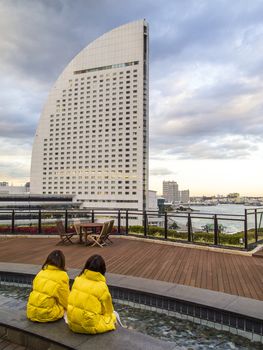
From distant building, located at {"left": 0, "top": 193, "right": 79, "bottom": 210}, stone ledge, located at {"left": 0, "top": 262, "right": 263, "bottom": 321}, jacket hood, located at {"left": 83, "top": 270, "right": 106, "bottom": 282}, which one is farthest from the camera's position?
distant building, located at {"left": 0, "top": 193, "right": 79, "bottom": 210}

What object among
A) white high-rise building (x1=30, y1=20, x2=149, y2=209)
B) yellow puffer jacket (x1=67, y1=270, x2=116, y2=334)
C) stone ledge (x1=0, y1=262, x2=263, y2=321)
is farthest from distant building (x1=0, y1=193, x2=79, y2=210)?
yellow puffer jacket (x1=67, y1=270, x2=116, y2=334)

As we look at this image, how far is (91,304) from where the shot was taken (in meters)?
3.23

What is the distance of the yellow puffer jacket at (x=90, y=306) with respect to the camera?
324 centimetres

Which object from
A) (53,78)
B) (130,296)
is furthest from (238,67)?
(53,78)

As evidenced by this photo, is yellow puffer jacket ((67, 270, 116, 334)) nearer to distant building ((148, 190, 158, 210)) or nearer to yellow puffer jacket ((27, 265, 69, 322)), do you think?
yellow puffer jacket ((27, 265, 69, 322))

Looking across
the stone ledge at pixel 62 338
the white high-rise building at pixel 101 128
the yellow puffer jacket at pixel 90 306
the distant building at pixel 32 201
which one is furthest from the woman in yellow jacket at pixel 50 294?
the white high-rise building at pixel 101 128

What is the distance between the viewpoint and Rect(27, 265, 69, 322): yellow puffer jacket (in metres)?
3.59

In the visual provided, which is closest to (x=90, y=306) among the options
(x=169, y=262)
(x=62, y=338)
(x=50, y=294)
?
(x=62, y=338)

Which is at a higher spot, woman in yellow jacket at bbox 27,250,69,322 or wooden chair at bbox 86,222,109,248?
woman in yellow jacket at bbox 27,250,69,322

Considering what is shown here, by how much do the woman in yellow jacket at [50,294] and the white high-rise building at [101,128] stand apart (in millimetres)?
122623

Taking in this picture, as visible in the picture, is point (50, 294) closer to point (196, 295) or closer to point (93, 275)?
point (93, 275)

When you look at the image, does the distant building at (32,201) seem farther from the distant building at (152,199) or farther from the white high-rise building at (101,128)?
the distant building at (152,199)

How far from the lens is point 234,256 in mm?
9211

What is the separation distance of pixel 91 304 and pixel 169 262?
17.3ft
